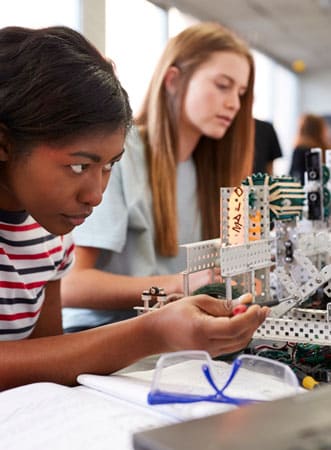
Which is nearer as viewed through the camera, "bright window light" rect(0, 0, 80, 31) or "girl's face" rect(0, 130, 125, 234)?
"girl's face" rect(0, 130, 125, 234)

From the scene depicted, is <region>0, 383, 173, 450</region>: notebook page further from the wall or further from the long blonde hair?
the wall

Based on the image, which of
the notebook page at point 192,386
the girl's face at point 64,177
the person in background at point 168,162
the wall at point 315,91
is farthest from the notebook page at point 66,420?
the wall at point 315,91

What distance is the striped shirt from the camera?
2.63 feet

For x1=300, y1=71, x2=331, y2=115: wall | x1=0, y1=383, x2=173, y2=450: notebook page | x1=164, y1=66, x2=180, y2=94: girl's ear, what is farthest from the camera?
x1=300, y1=71, x2=331, y2=115: wall

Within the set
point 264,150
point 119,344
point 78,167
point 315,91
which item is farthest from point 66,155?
point 315,91

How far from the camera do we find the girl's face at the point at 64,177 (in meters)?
0.65

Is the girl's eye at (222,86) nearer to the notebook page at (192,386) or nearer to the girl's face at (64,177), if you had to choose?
the girl's face at (64,177)

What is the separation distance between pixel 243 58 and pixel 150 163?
0.22 meters

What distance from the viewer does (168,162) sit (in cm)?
104

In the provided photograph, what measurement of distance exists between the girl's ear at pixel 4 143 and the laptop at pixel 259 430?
405 mm

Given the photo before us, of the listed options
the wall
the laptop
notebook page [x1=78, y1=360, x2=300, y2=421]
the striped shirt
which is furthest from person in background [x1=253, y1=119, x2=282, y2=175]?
the wall

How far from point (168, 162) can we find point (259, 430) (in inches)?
29.2

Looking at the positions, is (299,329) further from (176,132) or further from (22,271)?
(176,132)

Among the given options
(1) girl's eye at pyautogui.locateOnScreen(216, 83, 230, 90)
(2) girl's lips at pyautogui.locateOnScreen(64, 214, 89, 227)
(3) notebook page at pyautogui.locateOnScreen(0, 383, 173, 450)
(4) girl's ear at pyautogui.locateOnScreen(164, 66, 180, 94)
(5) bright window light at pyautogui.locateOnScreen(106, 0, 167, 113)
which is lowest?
(3) notebook page at pyautogui.locateOnScreen(0, 383, 173, 450)
